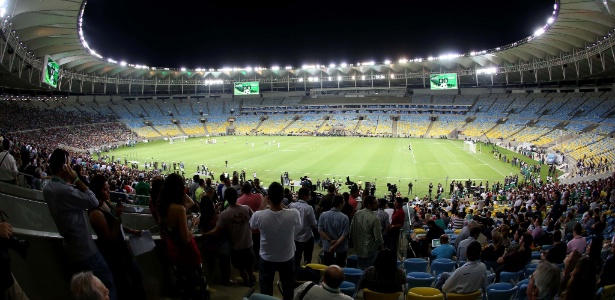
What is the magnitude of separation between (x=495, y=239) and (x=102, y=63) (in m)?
68.4

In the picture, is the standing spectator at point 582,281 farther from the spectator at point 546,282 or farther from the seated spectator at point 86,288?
the seated spectator at point 86,288

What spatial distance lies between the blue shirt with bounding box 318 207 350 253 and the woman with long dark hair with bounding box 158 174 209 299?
2.46m

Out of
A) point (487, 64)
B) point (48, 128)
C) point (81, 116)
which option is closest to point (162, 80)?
point (81, 116)

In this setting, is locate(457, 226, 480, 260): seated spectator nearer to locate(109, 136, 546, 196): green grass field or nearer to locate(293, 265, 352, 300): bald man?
locate(293, 265, 352, 300): bald man

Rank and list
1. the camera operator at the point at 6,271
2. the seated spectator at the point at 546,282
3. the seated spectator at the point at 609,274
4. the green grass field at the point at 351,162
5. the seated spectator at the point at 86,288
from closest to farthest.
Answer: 1. the seated spectator at the point at 86,288
2. the camera operator at the point at 6,271
3. the seated spectator at the point at 546,282
4. the seated spectator at the point at 609,274
5. the green grass field at the point at 351,162

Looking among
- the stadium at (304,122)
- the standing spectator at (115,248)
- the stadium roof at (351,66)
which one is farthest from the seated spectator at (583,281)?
the stadium roof at (351,66)

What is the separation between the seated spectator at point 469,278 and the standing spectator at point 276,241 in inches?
83.0

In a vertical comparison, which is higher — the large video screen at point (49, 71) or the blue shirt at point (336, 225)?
the large video screen at point (49, 71)

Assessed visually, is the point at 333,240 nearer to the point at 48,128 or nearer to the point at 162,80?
the point at 48,128

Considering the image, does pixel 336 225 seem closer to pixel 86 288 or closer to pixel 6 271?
pixel 86 288

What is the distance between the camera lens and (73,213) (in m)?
4.46

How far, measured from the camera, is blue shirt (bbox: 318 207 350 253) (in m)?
6.89

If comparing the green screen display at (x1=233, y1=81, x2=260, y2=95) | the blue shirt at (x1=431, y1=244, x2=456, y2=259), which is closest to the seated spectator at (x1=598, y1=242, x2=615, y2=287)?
the blue shirt at (x1=431, y1=244, x2=456, y2=259)

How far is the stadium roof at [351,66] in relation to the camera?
3259cm
